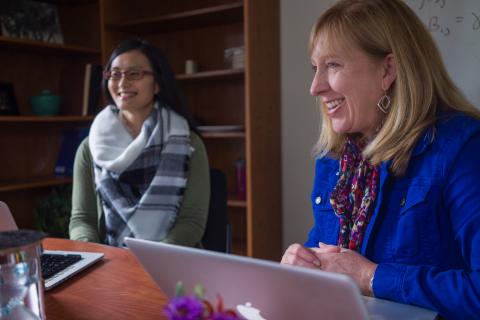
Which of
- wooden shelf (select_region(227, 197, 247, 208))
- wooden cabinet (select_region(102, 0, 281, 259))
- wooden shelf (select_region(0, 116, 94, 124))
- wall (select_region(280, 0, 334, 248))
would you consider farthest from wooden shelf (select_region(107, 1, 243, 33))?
wooden shelf (select_region(227, 197, 247, 208))

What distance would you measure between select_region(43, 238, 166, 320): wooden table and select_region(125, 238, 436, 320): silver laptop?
8.9 inches

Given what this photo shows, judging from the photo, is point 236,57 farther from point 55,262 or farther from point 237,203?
point 55,262

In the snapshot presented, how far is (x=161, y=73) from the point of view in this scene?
1.85 m

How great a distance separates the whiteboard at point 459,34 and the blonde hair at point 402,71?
1.13 meters

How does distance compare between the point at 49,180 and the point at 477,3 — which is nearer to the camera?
the point at 477,3

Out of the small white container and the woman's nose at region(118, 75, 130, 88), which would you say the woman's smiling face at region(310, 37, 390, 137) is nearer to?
the woman's nose at region(118, 75, 130, 88)

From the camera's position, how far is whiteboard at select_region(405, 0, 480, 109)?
82.0 inches

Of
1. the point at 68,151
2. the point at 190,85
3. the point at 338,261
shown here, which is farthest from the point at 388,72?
the point at 68,151

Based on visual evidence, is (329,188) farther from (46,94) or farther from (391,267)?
(46,94)

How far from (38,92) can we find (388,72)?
259 cm

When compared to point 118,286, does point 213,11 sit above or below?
above

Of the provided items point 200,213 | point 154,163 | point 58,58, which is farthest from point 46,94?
point 200,213

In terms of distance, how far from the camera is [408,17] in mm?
1111

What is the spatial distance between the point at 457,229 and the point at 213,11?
1970 mm
